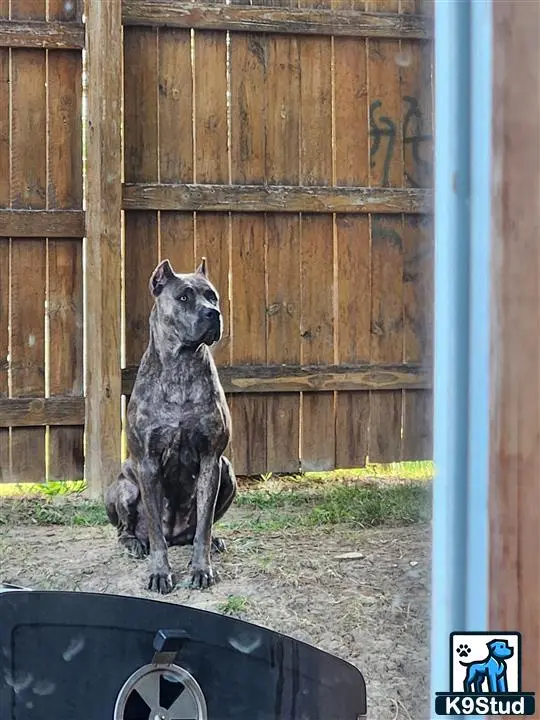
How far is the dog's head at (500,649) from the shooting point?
90 centimetres

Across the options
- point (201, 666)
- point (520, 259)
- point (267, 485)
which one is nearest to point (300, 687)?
point (201, 666)

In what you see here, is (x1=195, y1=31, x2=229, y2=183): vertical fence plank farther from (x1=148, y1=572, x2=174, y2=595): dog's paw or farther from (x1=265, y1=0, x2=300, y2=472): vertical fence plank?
(x1=148, y1=572, x2=174, y2=595): dog's paw

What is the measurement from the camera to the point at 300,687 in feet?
3.04

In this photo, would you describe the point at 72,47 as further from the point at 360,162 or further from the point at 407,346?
the point at 407,346

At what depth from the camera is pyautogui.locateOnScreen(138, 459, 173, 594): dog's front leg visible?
970 mm

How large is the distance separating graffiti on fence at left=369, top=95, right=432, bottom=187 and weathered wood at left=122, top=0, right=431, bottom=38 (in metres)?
0.11

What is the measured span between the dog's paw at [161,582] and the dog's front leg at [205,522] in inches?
1.1

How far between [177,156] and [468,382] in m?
0.44

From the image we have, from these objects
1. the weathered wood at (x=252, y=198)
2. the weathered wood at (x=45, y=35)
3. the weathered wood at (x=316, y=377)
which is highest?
the weathered wood at (x=45, y=35)

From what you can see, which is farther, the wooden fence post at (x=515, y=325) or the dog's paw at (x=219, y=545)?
the dog's paw at (x=219, y=545)

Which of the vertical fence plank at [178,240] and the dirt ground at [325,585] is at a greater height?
the vertical fence plank at [178,240]

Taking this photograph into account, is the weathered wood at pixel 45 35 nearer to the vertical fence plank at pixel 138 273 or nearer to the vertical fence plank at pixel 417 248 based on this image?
the vertical fence plank at pixel 138 273

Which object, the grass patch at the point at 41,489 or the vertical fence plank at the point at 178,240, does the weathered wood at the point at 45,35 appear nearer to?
the vertical fence plank at the point at 178,240

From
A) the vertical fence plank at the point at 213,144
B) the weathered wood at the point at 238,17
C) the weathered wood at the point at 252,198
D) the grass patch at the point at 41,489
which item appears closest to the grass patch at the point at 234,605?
the grass patch at the point at 41,489
